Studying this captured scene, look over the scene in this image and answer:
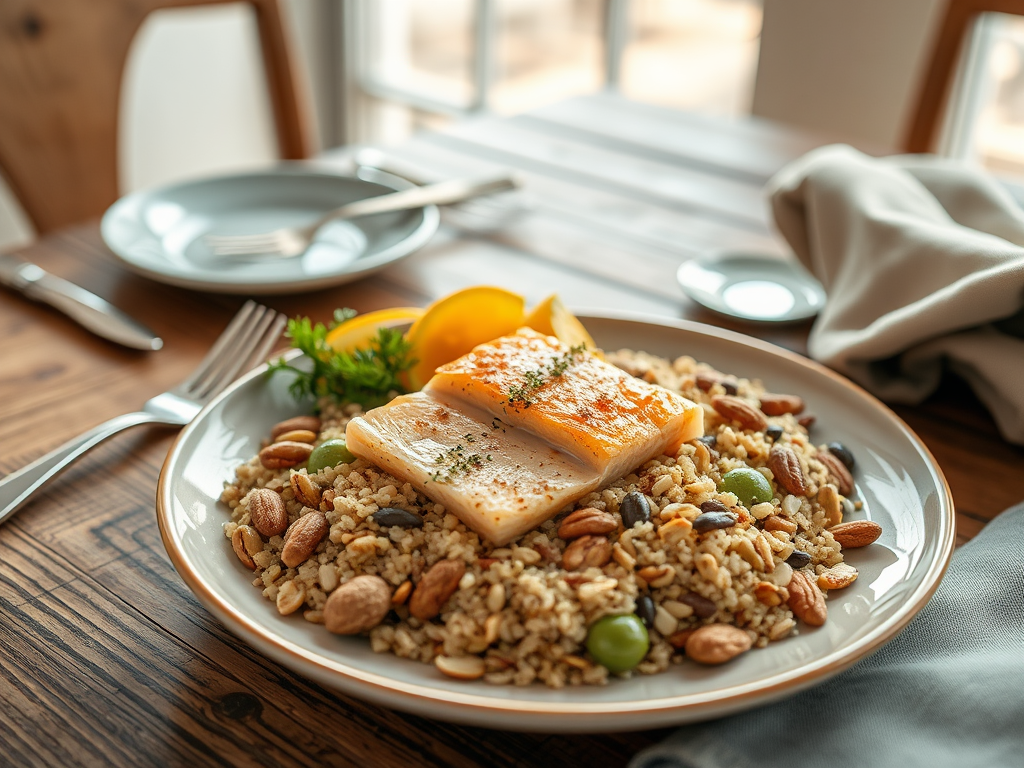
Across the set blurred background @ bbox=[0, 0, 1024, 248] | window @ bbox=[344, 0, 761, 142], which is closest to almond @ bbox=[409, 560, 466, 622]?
blurred background @ bbox=[0, 0, 1024, 248]

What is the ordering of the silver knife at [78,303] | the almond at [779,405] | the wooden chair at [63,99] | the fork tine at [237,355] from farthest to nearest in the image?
the wooden chair at [63,99]
the silver knife at [78,303]
the fork tine at [237,355]
the almond at [779,405]

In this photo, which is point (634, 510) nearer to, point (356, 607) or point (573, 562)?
point (573, 562)

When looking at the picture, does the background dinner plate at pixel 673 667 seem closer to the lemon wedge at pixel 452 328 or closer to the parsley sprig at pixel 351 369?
the parsley sprig at pixel 351 369

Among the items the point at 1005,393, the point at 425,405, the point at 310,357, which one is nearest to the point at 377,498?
the point at 425,405

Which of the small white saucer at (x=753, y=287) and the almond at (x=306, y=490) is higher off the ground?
the almond at (x=306, y=490)

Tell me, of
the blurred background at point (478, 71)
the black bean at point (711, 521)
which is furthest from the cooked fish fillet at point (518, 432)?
the blurred background at point (478, 71)

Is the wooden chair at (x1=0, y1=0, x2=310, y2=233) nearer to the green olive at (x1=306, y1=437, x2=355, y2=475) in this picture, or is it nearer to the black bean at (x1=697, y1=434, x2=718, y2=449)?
the green olive at (x1=306, y1=437, x2=355, y2=475)
